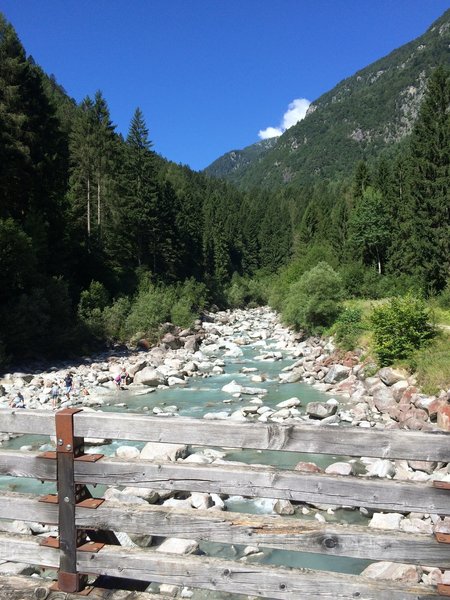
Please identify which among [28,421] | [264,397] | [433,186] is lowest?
[264,397]

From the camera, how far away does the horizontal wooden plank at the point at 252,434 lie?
2754mm

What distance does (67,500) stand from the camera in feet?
10.3

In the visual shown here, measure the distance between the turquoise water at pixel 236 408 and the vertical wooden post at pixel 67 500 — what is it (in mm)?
3441

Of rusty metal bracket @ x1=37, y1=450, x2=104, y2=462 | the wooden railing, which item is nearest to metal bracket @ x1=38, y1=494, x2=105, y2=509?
the wooden railing

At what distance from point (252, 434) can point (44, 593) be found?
184cm

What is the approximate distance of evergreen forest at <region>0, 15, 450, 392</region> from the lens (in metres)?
24.2

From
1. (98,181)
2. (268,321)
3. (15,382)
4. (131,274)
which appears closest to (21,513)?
(15,382)

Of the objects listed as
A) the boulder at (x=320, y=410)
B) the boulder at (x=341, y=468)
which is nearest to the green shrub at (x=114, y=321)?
the boulder at (x=320, y=410)

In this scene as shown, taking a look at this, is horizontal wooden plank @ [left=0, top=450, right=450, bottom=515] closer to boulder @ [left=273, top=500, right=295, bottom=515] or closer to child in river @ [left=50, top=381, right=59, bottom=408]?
boulder @ [left=273, top=500, right=295, bottom=515]

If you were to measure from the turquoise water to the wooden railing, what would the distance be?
3475 millimetres

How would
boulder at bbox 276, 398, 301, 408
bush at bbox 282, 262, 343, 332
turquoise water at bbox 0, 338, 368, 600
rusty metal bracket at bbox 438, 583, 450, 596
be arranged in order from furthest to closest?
bush at bbox 282, 262, 343, 332, boulder at bbox 276, 398, 301, 408, turquoise water at bbox 0, 338, 368, 600, rusty metal bracket at bbox 438, 583, 450, 596

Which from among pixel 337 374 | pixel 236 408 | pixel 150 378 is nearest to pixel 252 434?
pixel 236 408

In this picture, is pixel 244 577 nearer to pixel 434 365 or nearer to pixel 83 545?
pixel 83 545

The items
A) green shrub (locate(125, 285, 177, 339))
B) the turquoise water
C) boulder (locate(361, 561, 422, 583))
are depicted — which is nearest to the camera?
boulder (locate(361, 561, 422, 583))
